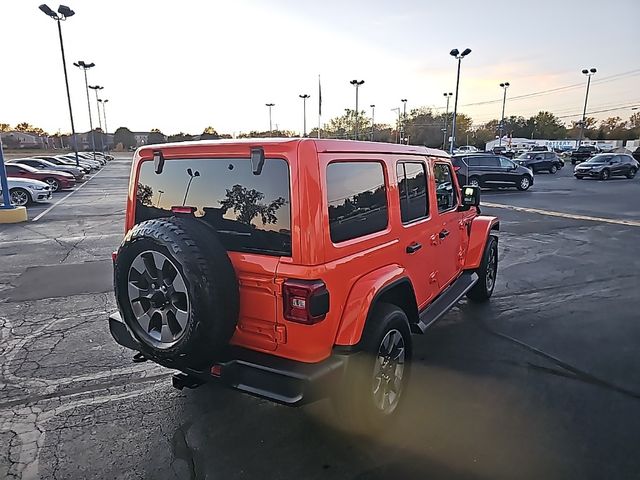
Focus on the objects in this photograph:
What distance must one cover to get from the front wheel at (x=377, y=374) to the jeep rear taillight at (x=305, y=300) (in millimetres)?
475

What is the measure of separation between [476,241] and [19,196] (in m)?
16.1

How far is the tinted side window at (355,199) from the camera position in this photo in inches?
106

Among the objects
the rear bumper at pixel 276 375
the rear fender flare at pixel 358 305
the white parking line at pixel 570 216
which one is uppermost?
the rear fender flare at pixel 358 305

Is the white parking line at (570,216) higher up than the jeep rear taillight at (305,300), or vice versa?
the jeep rear taillight at (305,300)

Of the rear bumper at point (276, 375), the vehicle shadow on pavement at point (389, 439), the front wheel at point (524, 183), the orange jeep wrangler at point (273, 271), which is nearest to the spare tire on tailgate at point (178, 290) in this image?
the orange jeep wrangler at point (273, 271)

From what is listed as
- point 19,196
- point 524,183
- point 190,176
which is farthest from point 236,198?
point 524,183

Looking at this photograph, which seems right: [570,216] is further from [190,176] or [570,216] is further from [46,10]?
[46,10]

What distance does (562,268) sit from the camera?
24.9 ft

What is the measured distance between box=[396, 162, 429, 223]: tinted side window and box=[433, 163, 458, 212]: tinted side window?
1.16ft

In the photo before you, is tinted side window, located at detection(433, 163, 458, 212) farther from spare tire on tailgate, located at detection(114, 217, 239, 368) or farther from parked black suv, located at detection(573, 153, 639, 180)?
parked black suv, located at detection(573, 153, 639, 180)

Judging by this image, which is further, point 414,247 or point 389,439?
point 414,247

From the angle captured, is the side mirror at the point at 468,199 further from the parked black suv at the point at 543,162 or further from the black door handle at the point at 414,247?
the parked black suv at the point at 543,162

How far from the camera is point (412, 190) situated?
12.0 feet

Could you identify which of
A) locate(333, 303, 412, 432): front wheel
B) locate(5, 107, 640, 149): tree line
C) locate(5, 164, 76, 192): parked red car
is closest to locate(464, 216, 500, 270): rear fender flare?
locate(333, 303, 412, 432): front wheel
